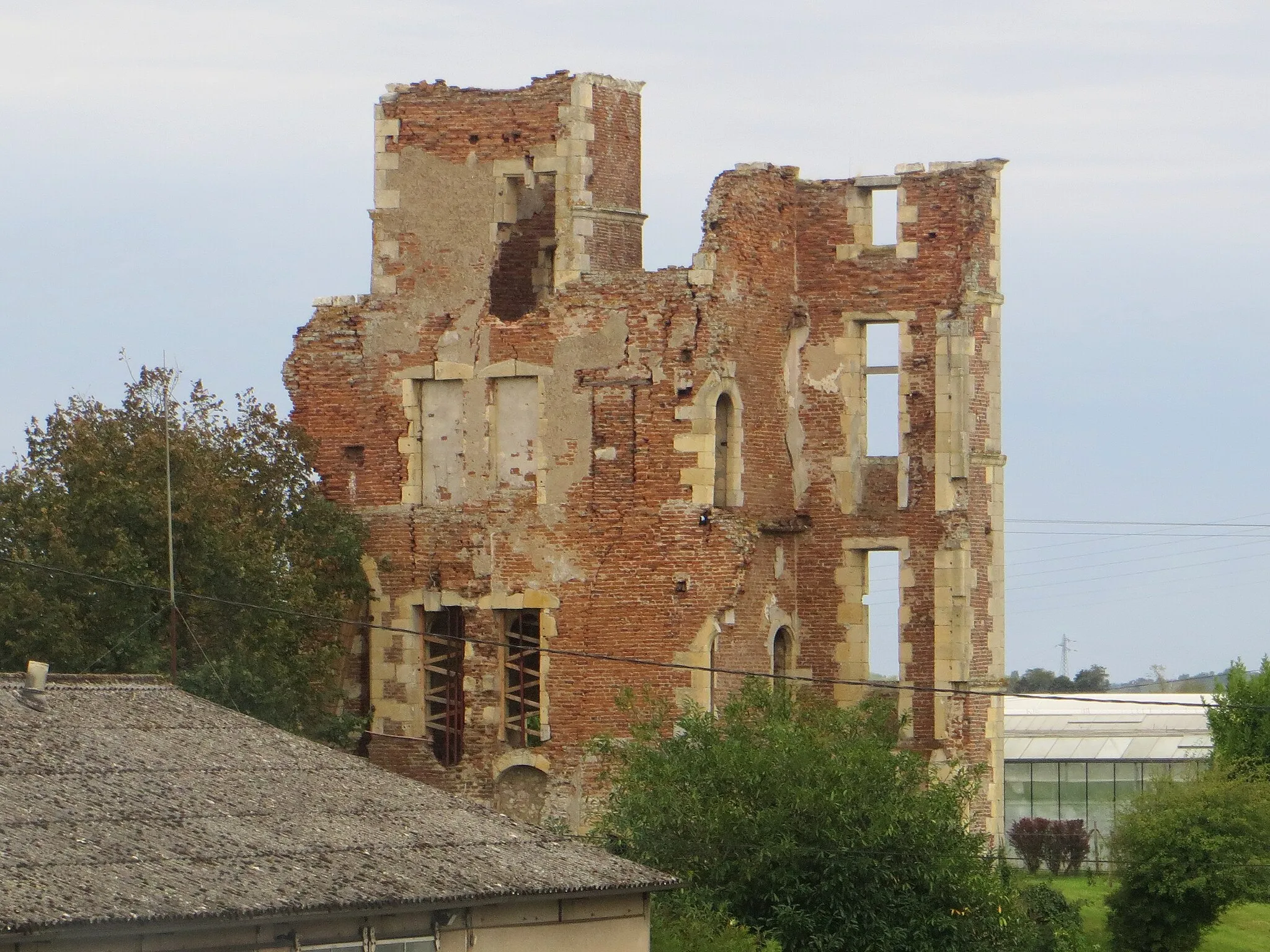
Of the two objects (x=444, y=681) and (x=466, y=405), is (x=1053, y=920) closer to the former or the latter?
(x=444, y=681)

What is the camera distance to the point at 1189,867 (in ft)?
126

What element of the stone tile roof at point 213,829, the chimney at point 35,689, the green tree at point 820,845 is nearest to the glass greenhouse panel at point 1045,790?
the green tree at point 820,845

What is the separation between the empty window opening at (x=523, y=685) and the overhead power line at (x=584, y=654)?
284 millimetres

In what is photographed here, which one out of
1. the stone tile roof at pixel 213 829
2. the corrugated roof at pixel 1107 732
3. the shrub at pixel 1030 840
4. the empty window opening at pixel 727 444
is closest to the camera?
the stone tile roof at pixel 213 829

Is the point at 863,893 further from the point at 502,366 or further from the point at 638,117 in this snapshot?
the point at 638,117

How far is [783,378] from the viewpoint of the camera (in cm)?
3544

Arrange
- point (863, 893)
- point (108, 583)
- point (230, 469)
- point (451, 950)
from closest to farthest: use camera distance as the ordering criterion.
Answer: point (451, 950) < point (863, 893) < point (108, 583) < point (230, 469)

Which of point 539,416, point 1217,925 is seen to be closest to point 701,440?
point 539,416

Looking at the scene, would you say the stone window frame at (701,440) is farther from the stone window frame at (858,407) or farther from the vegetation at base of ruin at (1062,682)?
the vegetation at base of ruin at (1062,682)

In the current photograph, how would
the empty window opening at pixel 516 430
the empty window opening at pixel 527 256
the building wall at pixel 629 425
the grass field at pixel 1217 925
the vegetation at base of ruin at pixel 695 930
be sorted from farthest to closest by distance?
the grass field at pixel 1217 925 → the empty window opening at pixel 527 256 → the empty window opening at pixel 516 430 → the building wall at pixel 629 425 → the vegetation at base of ruin at pixel 695 930

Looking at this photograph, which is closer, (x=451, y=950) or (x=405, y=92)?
(x=451, y=950)

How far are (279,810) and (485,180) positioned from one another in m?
15.5

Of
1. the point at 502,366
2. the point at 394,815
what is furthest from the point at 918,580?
the point at 394,815

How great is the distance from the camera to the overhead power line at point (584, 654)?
31.5 meters
